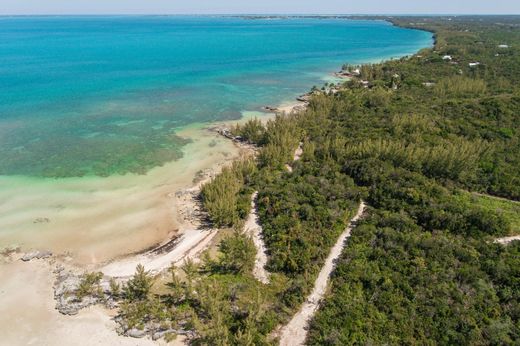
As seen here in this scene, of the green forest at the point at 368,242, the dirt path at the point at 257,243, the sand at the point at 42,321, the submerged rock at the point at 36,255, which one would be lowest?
the sand at the point at 42,321

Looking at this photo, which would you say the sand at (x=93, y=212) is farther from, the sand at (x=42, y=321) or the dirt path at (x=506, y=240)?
the dirt path at (x=506, y=240)

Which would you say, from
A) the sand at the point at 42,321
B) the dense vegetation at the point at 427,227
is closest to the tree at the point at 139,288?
the sand at the point at 42,321

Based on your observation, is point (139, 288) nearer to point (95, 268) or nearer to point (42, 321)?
point (95, 268)

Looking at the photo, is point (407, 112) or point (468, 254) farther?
point (407, 112)

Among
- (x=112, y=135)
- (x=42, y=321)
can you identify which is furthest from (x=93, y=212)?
(x=112, y=135)

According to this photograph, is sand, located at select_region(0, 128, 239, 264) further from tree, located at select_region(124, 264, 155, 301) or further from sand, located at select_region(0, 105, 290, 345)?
A: tree, located at select_region(124, 264, 155, 301)

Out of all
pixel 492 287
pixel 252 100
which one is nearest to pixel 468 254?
pixel 492 287

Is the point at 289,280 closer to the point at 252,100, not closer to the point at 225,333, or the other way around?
the point at 225,333
